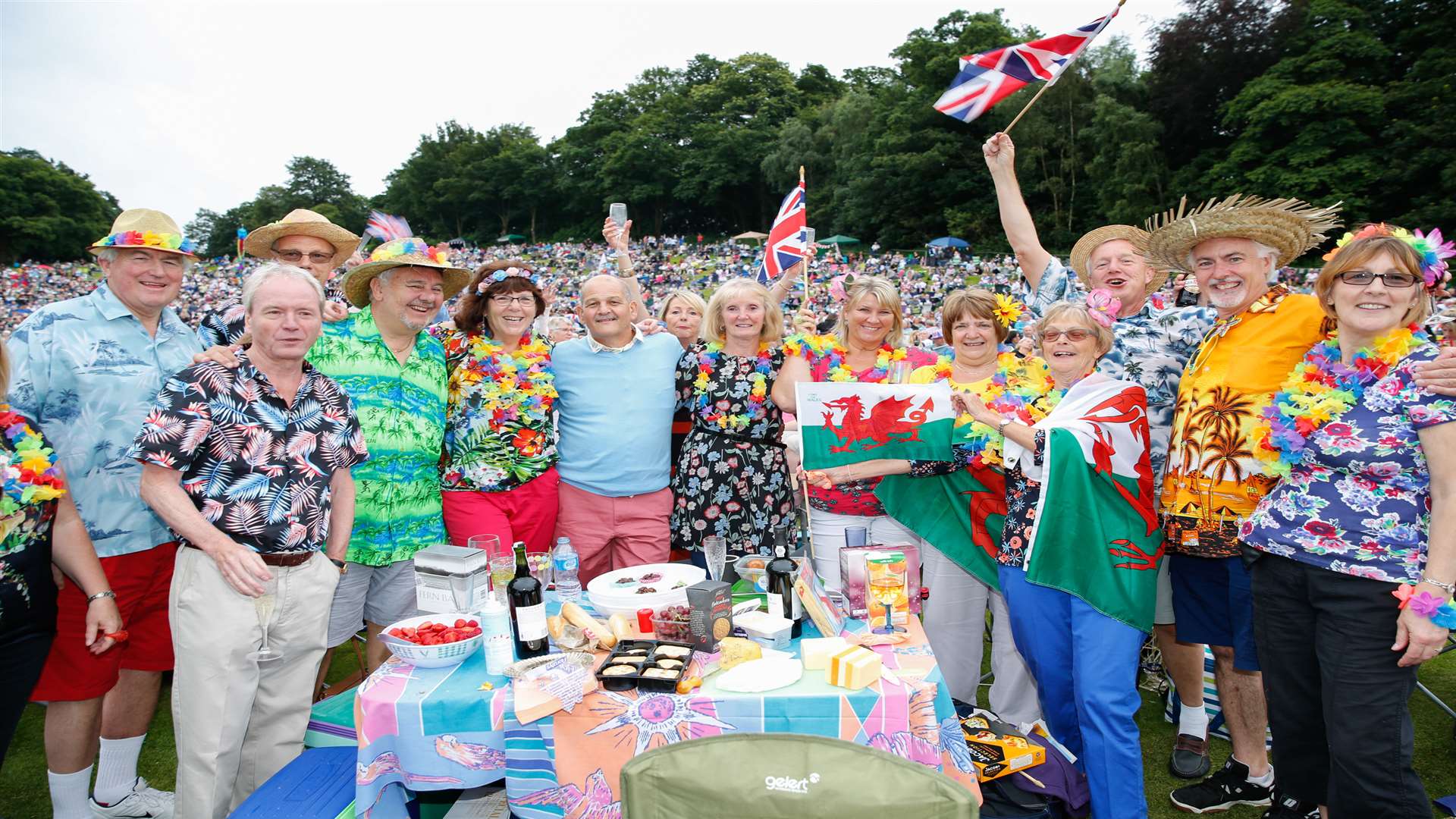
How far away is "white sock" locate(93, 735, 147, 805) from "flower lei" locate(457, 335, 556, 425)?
204 centimetres

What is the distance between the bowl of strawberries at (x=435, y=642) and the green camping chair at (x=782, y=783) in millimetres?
1102

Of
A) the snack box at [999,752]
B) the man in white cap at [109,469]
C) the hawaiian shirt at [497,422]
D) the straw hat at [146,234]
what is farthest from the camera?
the hawaiian shirt at [497,422]

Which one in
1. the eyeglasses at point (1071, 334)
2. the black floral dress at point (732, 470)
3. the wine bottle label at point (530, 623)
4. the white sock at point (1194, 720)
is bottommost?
the white sock at point (1194, 720)

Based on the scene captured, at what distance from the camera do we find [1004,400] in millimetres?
3391

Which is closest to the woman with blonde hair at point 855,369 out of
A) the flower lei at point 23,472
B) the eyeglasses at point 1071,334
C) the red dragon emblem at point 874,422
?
the red dragon emblem at point 874,422

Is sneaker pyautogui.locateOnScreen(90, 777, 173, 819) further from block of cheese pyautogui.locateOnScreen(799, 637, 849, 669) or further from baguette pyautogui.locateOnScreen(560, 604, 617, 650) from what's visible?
block of cheese pyautogui.locateOnScreen(799, 637, 849, 669)

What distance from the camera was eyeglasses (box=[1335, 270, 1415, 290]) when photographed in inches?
93.9

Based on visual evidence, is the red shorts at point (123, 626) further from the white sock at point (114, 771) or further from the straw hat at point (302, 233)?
the straw hat at point (302, 233)

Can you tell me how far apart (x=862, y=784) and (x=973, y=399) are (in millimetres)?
2075

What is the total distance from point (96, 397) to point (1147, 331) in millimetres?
4441

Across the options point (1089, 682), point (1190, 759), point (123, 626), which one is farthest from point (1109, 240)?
point (123, 626)

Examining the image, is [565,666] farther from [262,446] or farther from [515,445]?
[515,445]

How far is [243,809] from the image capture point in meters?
2.45

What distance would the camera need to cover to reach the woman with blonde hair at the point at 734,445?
3842 mm
